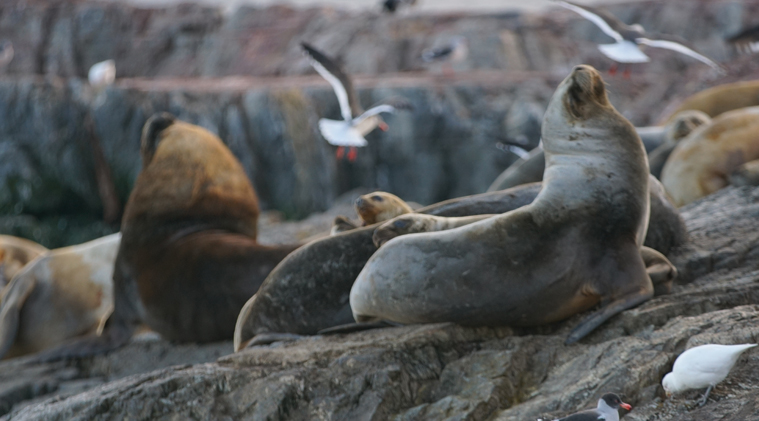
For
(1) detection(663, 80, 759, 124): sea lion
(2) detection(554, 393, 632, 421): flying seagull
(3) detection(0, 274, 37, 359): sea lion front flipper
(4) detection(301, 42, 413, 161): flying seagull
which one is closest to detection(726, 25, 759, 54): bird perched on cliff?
(1) detection(663, 80, 759, 124): sea lion

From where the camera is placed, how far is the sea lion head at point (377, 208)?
4715mm

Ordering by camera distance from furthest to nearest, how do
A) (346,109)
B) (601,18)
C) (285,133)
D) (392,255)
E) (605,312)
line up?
(285,133) → (346,109) → (601,18) → (392,255) → (605,312)

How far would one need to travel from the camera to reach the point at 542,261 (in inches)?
140

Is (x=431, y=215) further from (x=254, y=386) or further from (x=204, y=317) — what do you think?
(x=204, y=317)

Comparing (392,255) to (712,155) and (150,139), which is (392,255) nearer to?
(150,139)

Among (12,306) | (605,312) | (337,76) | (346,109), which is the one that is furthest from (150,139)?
(346,109)

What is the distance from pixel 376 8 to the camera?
3262cm

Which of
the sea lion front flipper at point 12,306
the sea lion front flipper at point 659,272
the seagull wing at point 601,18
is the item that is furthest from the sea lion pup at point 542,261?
the seagull wing at point 601,18

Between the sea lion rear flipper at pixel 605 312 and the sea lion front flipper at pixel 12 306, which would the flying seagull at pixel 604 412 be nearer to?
the sea lion rear flipper at pixel 605 312

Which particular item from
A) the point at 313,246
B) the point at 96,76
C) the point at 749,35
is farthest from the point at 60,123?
the point at 313,246

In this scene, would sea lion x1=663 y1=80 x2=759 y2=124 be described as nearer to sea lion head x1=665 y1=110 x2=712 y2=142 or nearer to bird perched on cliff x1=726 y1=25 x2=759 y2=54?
bird perched on cliff x1=726 y1=25 x2=759 y2=54

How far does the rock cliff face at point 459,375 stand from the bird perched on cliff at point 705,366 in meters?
0.05

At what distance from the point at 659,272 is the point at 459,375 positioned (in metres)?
1.18

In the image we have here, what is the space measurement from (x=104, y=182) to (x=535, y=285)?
18987 millimetres
